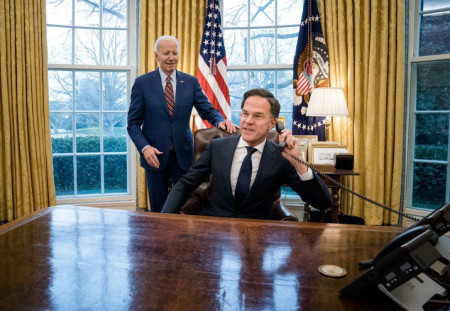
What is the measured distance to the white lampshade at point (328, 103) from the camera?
299cm

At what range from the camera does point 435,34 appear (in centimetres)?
329

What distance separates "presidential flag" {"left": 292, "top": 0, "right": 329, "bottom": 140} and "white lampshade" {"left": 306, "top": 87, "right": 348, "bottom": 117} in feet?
1.01

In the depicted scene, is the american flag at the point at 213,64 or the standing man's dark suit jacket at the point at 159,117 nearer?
the standing man's dark suit jacket at the point at 159,117

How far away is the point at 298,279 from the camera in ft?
2.77

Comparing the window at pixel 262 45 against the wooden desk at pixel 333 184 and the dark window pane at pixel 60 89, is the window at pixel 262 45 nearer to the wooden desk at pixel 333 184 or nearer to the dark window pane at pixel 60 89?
the wooden desk at pixel 333 184

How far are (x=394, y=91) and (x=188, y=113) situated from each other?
2065 mm

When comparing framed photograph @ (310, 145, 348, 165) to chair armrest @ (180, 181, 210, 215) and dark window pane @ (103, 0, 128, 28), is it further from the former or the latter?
dark window pane @ (103, 0, 128, 28)

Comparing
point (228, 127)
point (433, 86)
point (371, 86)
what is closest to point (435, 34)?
point (433, 86)

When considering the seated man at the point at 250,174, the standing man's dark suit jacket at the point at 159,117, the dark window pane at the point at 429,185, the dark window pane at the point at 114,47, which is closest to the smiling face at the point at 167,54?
the standing man's dark suit jacket at the point at 159,117

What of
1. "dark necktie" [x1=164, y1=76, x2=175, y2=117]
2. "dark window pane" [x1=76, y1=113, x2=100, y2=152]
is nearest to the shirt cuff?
"dark necktie" [x1=164, y1=76, x2=175, y2=117]

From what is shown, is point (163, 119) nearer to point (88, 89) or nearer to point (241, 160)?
point (241, 160)

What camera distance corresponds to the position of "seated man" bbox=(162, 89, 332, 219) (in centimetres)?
169

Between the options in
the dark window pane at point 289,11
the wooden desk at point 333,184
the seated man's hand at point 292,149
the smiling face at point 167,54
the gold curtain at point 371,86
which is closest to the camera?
the seated man's hand at point 292,149

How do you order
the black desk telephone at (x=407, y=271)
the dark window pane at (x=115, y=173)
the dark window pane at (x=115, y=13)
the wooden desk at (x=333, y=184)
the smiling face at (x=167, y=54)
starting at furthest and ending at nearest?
the dark window pane at (x=115, y=173), the dark window pane at (x=115, y=13), the wooden desk at (x=333, y=184), the smiling face at (x=167, y=54), the black desk telephone at (x=407, y=271)
